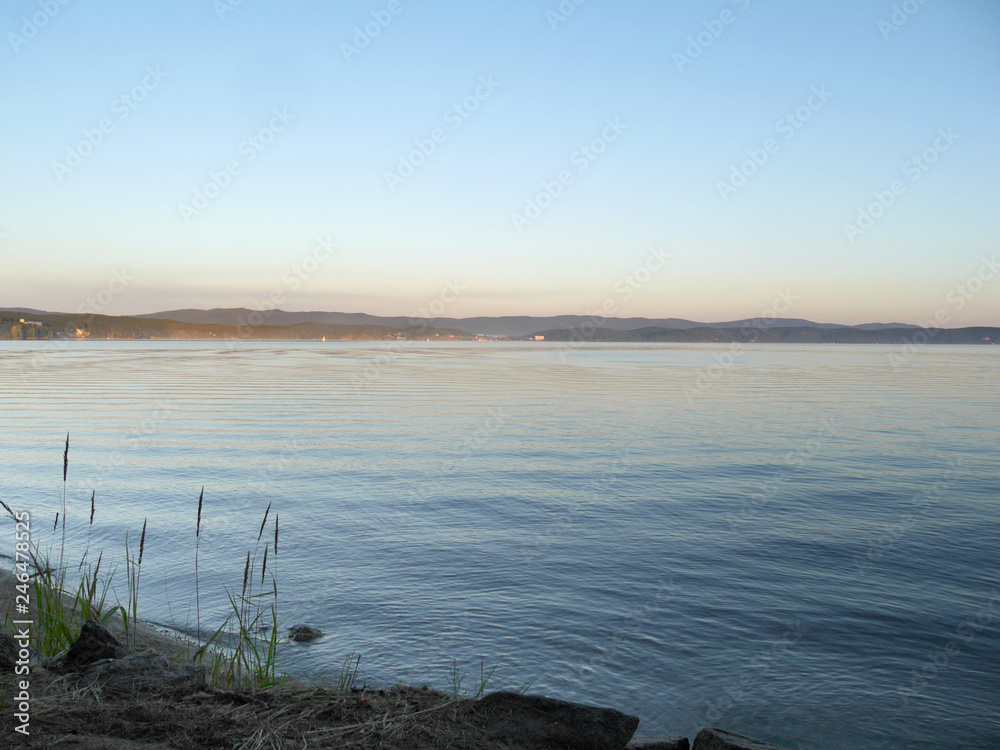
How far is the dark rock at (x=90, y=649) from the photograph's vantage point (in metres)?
5.88

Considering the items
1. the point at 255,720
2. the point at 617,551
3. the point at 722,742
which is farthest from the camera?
the point at 617,551

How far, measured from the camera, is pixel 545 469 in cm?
1978

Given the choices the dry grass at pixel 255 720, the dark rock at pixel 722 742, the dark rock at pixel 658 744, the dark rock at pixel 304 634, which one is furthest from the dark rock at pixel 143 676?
the dark rock at pixel 722 742

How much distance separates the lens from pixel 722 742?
211 inches

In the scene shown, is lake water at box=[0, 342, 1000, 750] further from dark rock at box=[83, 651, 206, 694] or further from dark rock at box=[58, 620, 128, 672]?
dark rock at box=[58, 620, 128, 672]

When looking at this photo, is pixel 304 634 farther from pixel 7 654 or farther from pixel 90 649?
pixel 7 654

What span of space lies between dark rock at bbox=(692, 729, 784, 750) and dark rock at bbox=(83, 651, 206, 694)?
3941 mm

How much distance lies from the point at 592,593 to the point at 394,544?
3.91 metres

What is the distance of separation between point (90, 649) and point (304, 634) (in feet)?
9.82

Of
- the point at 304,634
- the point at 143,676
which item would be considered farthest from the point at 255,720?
the point at 304,634

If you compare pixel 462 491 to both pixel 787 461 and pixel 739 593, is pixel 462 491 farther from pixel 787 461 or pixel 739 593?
pixel 787 461

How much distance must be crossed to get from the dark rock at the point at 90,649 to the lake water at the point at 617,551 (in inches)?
89.8

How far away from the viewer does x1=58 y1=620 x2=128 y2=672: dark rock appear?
19.3 ft

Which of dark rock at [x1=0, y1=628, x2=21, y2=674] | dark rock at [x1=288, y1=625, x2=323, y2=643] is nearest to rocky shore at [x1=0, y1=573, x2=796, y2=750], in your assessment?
dark rock at [x1=0, y1=628, x2=21, y2=674]
